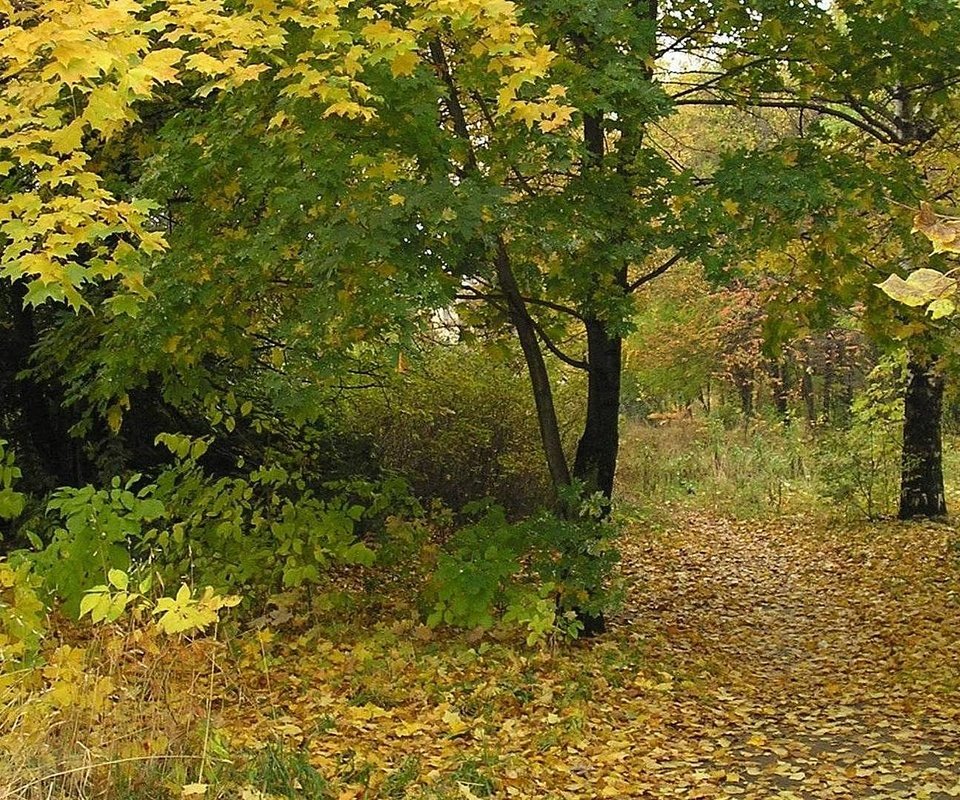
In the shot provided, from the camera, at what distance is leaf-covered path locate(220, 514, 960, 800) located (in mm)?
4914

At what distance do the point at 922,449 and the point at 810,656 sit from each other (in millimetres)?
5089

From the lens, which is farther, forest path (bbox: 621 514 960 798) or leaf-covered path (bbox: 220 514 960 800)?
Result: forest path (bbox: 621 514 960 798)

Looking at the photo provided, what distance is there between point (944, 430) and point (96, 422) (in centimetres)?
1937

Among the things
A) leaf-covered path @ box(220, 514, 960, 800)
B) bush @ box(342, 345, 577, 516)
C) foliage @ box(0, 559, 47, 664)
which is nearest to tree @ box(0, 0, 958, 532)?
foliage @ box(0, 559, 47, 664)

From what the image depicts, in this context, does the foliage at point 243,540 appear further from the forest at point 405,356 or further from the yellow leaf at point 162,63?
the yellow leaf at point 162,63

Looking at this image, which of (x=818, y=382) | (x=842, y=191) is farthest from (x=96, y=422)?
(x=818, y=382)

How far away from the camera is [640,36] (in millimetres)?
6211

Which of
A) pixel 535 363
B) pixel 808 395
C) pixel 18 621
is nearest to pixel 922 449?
pixel 535 363

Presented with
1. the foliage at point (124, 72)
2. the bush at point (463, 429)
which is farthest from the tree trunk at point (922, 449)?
the foliage at point (124, 72)

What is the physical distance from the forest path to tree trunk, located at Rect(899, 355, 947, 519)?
19.0 inches

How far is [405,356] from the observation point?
565 centimetres

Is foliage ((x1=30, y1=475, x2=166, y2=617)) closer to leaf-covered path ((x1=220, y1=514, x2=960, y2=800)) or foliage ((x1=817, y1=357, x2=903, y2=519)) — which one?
leaf-covered path ((x1=220, y1=514, x2=960, y2=800))

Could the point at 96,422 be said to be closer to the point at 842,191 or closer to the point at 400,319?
the point at 400,319

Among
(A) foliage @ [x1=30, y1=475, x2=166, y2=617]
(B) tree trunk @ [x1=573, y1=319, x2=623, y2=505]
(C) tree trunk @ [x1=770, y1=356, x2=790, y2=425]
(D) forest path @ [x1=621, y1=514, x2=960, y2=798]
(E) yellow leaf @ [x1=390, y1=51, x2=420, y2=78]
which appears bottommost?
(D) forest path @ [x1=621, y1=514, x2=960, y2=798]
